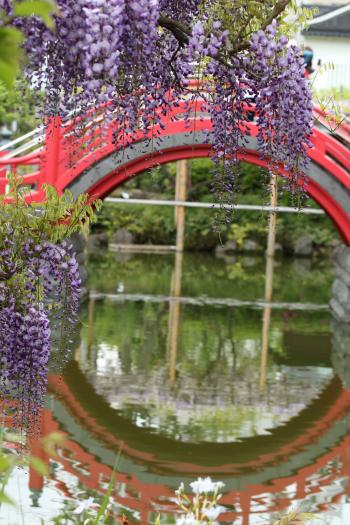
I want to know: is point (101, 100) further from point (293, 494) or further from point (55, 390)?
point (55, 390)

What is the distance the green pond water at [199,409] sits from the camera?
26.2ft

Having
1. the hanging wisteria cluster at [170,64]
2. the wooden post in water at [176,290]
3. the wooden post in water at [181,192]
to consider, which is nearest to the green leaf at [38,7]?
the hanging wisteria cluster at [170,64]

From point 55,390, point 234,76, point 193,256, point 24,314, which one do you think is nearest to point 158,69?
point 234,76

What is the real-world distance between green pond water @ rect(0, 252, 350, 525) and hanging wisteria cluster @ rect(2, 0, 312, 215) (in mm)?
2261

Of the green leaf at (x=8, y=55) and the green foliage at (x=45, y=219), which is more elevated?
the green foliage at (x=45, y=219)

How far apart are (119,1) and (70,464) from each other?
16.8 feet

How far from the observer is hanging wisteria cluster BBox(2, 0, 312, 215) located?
4141 millimetres

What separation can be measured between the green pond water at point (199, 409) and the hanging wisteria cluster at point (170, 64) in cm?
226

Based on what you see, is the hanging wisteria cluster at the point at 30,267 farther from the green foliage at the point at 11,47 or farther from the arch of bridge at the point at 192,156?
the arch of bridge at the point at 192,156

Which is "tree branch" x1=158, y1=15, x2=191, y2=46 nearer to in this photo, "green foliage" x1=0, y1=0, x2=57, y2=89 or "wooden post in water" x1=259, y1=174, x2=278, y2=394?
"wooden post in water" x1=259, y1=174, x2=278, y2=394

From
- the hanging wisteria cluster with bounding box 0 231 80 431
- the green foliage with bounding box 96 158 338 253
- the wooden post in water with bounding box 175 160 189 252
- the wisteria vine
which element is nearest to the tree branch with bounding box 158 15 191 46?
the wisteria vine

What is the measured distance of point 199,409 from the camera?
10.8 metres

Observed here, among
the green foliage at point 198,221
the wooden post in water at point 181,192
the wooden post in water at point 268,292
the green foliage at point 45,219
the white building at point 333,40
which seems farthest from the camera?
the white building at point 333,40

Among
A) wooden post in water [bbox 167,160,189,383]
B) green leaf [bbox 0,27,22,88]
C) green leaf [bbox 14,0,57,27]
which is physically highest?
wooden post in water [bbox 167,160,189,383]
